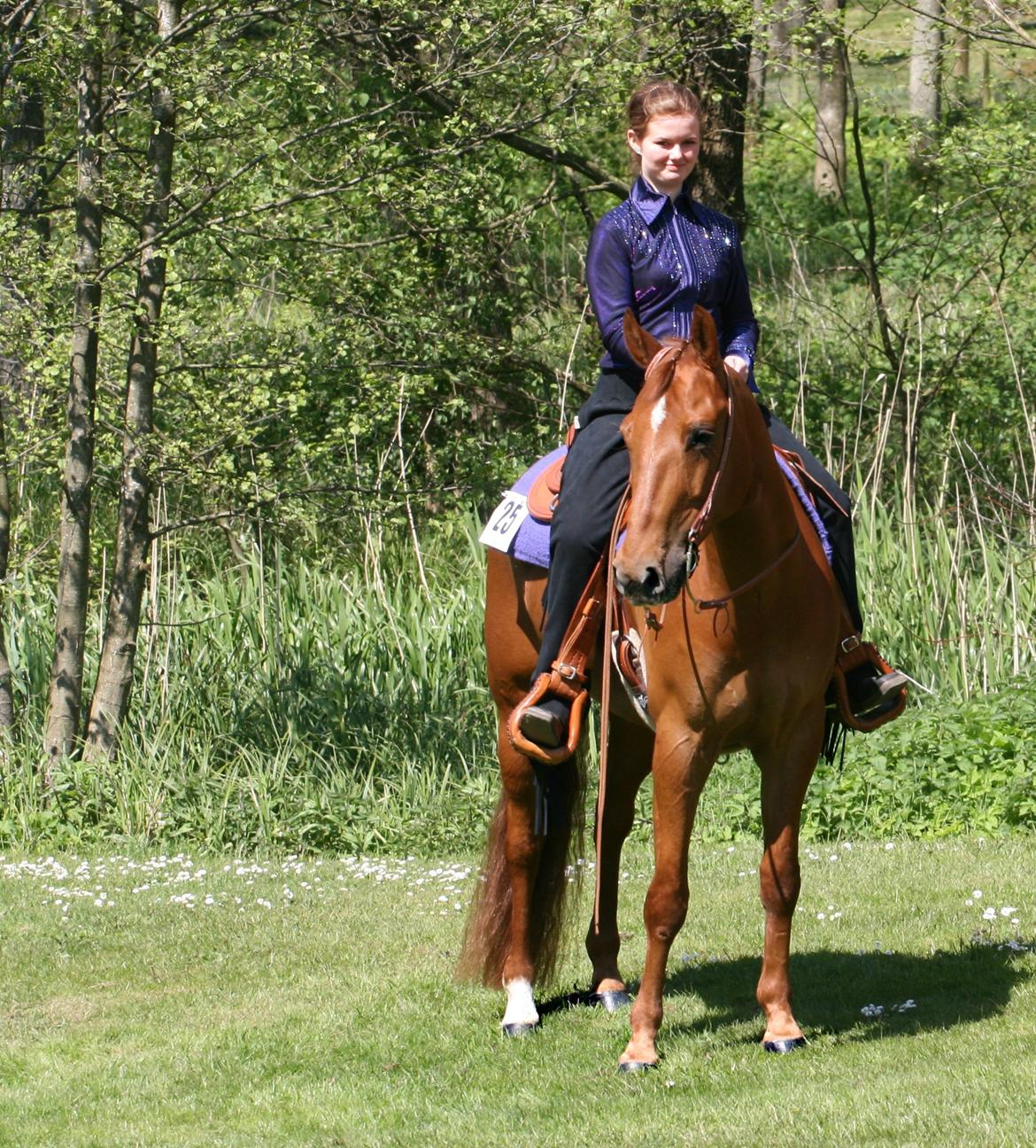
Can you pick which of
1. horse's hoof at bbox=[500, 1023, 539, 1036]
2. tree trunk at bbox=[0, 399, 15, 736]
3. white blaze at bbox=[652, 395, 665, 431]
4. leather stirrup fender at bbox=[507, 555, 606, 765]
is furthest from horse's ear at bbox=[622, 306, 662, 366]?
tree trunk at bbox=[0, 399, 15, 736]

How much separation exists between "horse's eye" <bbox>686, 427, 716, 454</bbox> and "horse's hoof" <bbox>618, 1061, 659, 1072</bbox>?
6.43ft

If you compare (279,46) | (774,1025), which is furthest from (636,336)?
(279,46)

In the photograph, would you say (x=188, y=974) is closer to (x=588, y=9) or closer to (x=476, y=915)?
(x=476, y=915)

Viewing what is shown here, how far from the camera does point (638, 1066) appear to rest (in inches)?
195

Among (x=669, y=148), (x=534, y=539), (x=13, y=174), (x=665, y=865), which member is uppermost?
(x=13, y=174)

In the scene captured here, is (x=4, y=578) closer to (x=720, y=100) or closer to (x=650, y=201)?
(x=650, y=201)

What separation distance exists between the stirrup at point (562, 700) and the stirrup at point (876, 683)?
0.88 metres

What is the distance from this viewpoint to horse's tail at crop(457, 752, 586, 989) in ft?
19.6

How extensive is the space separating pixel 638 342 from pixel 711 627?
2.98ft

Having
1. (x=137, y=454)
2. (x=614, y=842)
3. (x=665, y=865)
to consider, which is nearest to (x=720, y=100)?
(x=137, y=454)

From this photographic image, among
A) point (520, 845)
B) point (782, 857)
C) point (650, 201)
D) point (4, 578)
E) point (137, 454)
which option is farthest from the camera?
point (4, 578)

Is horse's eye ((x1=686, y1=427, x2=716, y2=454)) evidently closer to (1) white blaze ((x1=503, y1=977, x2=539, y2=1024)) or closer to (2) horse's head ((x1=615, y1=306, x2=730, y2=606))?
(2) horse's head ((x1=615, y1=306, x2=730, y2=606))

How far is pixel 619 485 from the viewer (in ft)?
17.4

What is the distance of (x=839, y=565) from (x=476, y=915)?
1988mm
